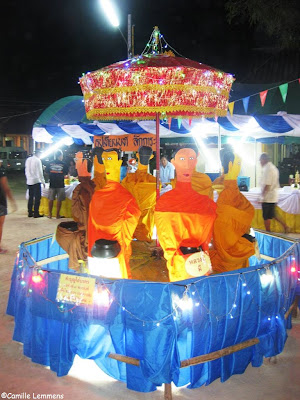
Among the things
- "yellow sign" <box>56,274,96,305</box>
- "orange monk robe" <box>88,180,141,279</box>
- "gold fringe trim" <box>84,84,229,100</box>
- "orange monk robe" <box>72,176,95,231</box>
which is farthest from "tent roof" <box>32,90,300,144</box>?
"yellow sign" <box>56,274,96,305</box>

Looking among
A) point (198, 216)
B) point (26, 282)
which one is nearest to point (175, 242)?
point (198, 216)

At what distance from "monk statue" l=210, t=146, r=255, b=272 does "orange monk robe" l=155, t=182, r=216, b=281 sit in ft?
1.42

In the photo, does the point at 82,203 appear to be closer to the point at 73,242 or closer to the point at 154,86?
the point at 73,242

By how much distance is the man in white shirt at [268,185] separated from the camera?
7.85 meters

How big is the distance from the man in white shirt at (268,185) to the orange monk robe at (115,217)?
4.55 meters

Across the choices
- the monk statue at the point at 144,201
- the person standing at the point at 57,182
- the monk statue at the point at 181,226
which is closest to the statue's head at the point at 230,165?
the monk statue at the point at 181,226

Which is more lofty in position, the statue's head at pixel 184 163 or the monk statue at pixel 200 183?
the statue's head at pixel 184 163

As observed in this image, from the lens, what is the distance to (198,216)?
3635mm

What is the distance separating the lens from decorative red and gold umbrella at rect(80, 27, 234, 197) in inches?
149

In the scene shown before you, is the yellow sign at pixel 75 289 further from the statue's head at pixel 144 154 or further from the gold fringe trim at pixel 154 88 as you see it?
the statue's head at pixel 144 154

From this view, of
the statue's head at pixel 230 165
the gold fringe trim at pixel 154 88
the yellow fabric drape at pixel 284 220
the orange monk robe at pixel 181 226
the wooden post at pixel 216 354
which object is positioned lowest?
the wooden post at pixel 216 354

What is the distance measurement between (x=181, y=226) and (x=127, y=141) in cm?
1030

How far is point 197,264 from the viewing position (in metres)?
3.59

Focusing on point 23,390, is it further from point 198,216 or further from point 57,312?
point 198,216
